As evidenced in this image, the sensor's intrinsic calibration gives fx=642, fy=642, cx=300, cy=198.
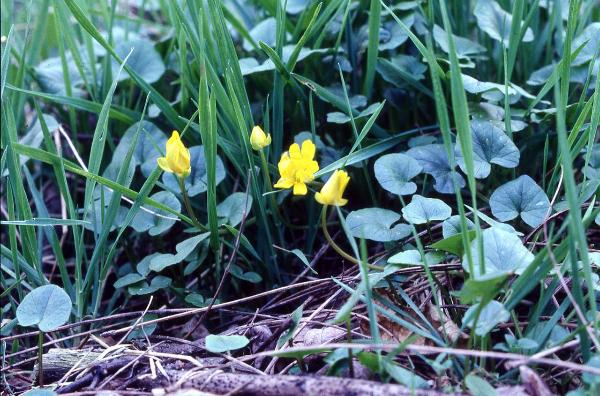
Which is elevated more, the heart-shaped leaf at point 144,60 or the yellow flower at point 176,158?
the heart-shaped leaf at point 144,60

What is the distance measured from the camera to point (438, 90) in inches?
42.8

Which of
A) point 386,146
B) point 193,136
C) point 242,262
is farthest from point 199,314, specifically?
point 386,146

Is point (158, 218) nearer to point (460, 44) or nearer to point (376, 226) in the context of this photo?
point (376, 226)

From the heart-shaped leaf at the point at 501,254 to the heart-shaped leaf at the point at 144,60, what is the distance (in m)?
1.12

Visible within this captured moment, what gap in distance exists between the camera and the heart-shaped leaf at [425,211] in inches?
48.9

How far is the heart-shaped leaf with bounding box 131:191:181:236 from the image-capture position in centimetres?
146

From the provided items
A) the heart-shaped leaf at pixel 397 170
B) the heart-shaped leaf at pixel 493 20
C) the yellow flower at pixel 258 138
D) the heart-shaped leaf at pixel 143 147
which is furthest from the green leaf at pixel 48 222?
the heart-shaped leaf at pixel 493 20

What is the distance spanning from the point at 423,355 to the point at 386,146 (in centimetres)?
58

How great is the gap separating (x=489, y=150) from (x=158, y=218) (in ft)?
2.54

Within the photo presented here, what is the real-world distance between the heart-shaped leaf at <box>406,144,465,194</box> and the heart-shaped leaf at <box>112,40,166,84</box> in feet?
2.68

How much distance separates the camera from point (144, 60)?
1.90 m

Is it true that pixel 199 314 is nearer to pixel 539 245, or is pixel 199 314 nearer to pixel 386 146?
pixel 386 146

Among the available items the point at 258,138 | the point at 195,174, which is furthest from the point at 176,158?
the point at 195,174

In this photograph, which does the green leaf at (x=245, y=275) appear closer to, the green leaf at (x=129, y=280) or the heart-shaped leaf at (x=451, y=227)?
the green leaf at (x=129, y=280)
